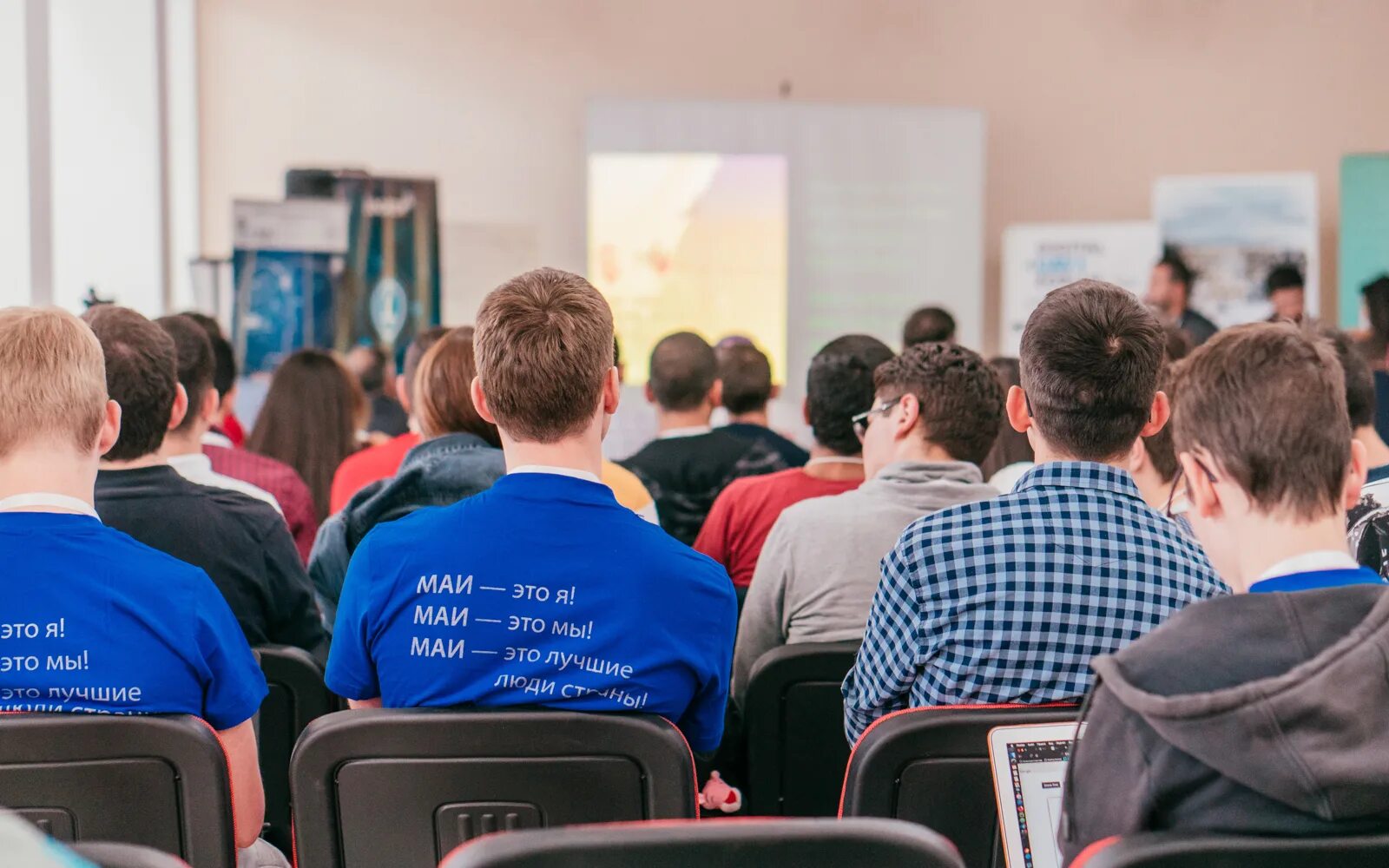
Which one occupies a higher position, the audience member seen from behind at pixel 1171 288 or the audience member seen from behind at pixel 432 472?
the audience member seen from behind at pixel 1171 288

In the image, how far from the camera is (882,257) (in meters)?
7.24

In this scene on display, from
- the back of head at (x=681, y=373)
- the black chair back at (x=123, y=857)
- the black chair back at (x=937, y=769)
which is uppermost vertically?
the back of head at (x=681, y=373)

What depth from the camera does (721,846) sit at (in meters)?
0.94

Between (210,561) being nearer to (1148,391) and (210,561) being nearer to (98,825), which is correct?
(98,825)

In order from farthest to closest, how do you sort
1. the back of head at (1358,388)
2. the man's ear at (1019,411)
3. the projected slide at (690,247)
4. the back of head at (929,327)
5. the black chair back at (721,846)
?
the projected slide at (690,247) < the back of head at (929,327) < the back of head at (1358,388) < the man's ear at (1019,411) < the black chair back at (721,846)

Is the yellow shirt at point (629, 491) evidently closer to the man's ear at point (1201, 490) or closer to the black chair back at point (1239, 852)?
the man's ear at point (1201, 490)

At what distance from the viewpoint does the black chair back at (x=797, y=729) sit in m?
2.11

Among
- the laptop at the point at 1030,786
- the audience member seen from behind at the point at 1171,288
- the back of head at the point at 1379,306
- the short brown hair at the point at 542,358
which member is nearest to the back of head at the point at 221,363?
the short brown hair at the point at 542,358

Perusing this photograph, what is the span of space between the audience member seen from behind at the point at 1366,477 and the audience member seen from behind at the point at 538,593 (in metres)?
1.24

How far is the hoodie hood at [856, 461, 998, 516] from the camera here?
2336mm

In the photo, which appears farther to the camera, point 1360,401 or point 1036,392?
point 1360,401

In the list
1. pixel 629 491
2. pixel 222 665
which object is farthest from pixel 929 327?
pixel 222 665

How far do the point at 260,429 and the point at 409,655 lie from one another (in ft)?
8.21

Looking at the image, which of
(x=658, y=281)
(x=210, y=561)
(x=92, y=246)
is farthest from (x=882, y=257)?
(x=210, y=561)
